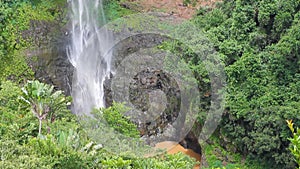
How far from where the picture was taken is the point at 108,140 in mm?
16391

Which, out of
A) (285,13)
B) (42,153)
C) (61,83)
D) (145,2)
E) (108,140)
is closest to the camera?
(42,153)

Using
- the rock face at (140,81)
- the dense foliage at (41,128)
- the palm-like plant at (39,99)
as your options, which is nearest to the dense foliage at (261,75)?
the rock face at (140,81)

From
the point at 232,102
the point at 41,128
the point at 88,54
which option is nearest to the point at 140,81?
the point at 88,54

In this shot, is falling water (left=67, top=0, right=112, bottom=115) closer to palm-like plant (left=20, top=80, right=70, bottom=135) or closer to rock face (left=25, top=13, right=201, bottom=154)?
rock face (left=25, top=13, right=201, bottom=154)

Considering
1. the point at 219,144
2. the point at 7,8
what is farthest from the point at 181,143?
the point at 7,8

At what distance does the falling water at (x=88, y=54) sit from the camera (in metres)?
24.8

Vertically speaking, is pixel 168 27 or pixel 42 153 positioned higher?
pixel 168 27

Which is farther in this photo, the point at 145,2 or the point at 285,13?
the point at 145,2

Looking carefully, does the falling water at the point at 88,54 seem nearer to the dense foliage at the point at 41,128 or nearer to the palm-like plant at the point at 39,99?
the dense foliage at the point at 41,128

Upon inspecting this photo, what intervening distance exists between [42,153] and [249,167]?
9832 mm

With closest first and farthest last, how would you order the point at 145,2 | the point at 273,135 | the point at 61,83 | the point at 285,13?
1. the point at 273,135
2. the point at 285,13
3. the point at 61,83
4. the point at 145,2

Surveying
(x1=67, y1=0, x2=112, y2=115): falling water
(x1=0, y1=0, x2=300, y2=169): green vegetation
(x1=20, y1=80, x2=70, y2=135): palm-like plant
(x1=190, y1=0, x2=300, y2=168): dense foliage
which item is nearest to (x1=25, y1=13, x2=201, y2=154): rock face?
(x1=67, y1=0, x2=112, y2=115): falling water

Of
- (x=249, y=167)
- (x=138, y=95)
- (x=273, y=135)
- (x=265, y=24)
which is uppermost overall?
(x=265, y=24)

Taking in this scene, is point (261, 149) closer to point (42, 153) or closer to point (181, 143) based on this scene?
point (181, 143)
